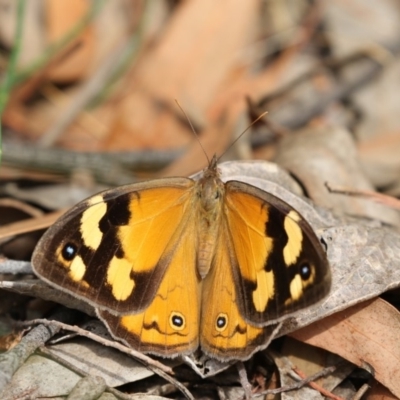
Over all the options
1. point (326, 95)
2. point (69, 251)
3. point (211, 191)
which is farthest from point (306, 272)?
point (326, 95)

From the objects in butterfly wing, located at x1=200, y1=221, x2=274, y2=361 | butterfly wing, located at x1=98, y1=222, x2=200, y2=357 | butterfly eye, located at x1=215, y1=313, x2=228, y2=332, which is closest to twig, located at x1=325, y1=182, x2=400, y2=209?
butterfly wing, located at x1=200, y1=221, x2=274, y2=361

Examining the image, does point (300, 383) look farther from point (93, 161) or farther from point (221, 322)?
point (93, 161)

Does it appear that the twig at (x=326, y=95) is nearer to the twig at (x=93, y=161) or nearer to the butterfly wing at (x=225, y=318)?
the twig at (x=93, y=161)

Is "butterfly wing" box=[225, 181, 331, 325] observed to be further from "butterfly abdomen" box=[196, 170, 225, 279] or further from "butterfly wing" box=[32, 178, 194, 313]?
"butterfly wing" box=[32, 178, 194, 313]

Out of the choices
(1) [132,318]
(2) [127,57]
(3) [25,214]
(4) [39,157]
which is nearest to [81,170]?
(4) [39,157]

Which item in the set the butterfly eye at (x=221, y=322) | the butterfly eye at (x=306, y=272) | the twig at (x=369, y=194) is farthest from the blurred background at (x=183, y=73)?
the butterfly eye at (x=306, y=272)

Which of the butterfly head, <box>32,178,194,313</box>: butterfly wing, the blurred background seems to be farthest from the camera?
the blurred background
